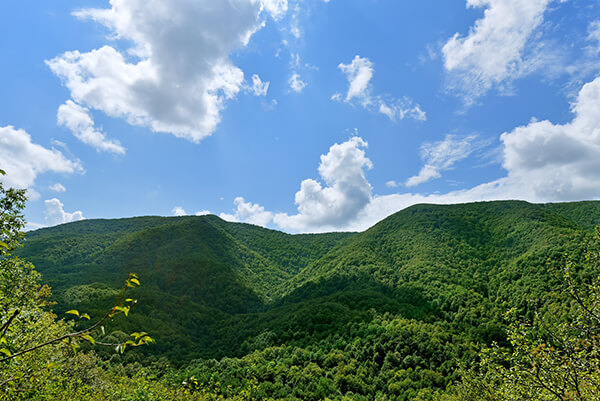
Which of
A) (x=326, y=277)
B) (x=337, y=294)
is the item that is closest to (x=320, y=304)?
(x=337, y=294)

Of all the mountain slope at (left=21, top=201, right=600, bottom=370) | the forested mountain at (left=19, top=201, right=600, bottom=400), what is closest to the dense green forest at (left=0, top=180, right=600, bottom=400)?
the forested mountain at (left=19, top=201, right=600, bottom=400)

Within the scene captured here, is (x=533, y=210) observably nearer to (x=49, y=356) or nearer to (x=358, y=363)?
(x=358, y=363)

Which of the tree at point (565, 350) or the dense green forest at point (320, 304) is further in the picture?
the dense green forest at point (320, 304)

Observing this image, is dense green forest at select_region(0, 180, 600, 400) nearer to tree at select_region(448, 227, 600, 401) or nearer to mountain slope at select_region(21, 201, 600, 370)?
tree at select_region(448, 227, 600, 401)

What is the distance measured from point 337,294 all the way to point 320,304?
37.7ft

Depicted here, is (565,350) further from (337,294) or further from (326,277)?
(326,277)

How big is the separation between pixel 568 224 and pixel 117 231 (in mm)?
247594

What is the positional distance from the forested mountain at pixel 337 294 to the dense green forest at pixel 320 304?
19.5 inches

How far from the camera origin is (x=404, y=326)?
73.9 m

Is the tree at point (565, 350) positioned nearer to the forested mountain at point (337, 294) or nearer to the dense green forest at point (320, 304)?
the dense green forest at point (320, 304)

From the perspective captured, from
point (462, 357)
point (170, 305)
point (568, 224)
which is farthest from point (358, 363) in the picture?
point (568, 224)

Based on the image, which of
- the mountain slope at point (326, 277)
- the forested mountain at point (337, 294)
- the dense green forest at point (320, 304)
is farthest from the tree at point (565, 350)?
the mountain slope at point (326, 277)

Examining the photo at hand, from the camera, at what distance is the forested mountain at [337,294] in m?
62.8

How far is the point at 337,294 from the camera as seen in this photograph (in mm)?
106875
